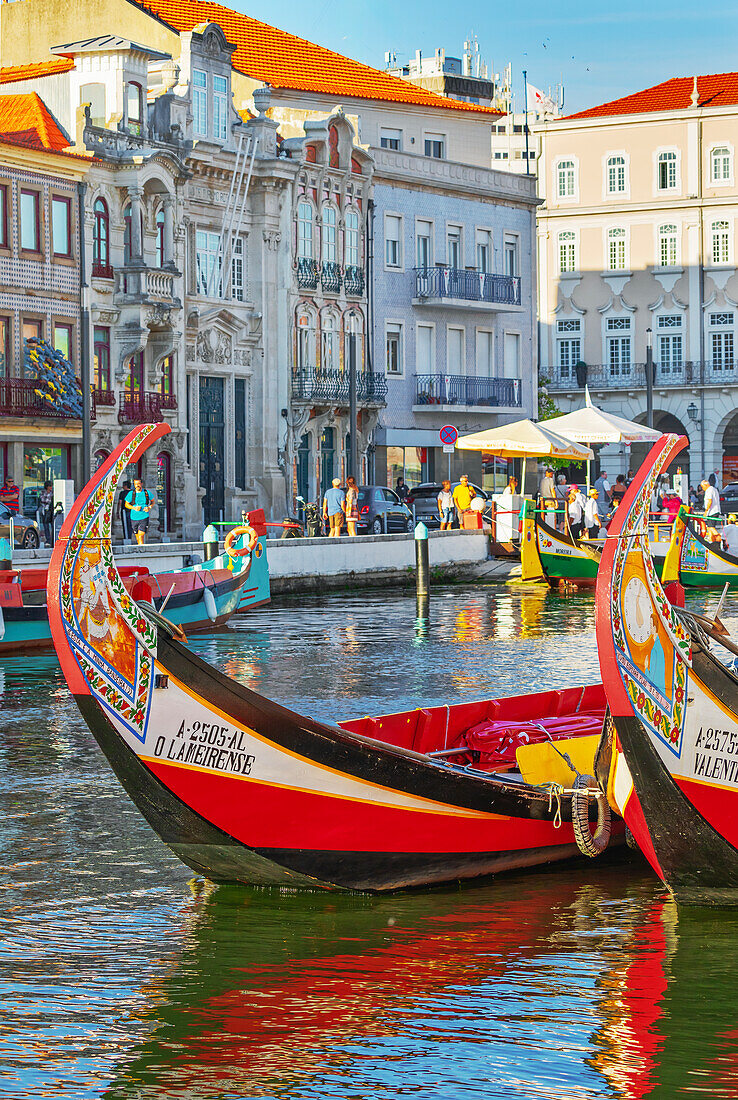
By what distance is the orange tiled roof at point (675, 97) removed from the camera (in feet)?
244

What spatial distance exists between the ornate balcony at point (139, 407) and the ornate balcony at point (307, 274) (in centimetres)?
796

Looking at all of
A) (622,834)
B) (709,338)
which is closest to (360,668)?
(622,834)

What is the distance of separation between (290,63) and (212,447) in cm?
1556

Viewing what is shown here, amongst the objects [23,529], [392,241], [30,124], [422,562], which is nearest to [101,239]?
[30,124]

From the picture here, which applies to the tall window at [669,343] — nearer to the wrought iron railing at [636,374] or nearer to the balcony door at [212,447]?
the wrought iron railing at [636,374]

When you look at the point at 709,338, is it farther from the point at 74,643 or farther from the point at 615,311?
the point at 74,643

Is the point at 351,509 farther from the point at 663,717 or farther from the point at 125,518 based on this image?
the point at 663,717

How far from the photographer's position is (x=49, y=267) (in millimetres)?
43281

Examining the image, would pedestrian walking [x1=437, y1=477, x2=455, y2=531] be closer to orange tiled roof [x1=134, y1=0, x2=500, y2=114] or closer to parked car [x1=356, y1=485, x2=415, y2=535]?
parked car [x1=356, y1=485, x2=415, y2=535]

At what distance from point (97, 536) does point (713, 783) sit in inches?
139

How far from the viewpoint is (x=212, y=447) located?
161ft

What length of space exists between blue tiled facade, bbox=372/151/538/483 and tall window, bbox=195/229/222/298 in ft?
26.0

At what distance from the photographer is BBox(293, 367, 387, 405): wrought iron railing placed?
2018 inches

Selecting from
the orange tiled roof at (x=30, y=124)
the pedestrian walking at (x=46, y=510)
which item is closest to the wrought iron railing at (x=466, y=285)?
the orange tiled roof at (x=30, y=124)
